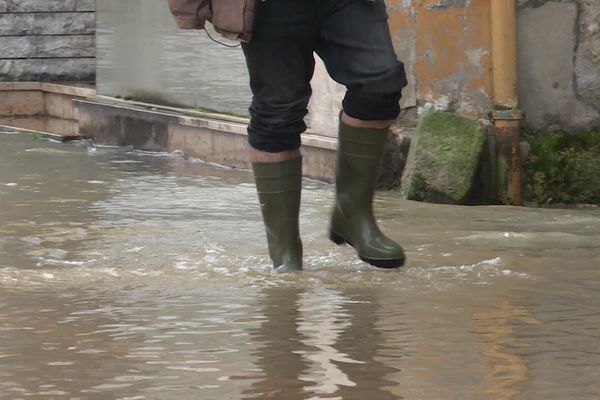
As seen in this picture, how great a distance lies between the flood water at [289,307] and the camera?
271cm

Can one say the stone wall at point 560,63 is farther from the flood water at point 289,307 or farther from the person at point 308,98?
A: the person at point 308,98

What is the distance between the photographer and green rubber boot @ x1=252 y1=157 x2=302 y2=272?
3.92 m

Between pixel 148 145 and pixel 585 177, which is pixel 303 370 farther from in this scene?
pixel 148 145

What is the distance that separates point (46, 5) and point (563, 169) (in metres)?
6.56

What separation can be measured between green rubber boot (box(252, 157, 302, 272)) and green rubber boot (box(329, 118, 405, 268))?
0.13m

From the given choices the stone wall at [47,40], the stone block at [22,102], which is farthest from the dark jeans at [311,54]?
the stone wall at [47,40]

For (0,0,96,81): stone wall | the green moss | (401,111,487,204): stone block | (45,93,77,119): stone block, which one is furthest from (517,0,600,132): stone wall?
(0,0,96,81): stone wall

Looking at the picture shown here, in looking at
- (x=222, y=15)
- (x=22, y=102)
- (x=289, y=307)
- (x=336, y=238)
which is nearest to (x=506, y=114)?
(x=336, y=238)

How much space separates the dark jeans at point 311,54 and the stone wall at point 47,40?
286 inches

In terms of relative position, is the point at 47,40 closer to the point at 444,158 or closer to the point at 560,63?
the point at 444,158

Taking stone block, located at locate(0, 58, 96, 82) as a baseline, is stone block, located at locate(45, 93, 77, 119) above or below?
below

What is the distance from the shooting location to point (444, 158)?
552 centimetres

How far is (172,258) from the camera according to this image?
4176 mm

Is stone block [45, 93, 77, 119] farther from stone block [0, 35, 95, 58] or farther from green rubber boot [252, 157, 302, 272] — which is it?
green rubber boot [252, 157, 302, 272]
